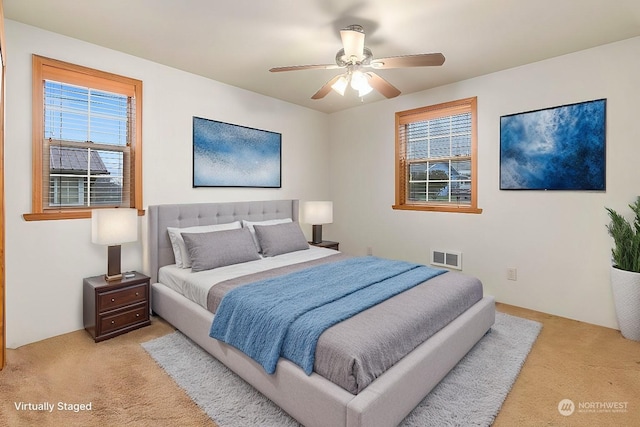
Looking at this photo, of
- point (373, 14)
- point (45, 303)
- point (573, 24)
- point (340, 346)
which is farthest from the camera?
point (45, 303)

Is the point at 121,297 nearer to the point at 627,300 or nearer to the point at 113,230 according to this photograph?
the point at 113,230

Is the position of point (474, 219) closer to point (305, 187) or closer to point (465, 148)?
point (465, 148)

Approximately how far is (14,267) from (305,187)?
11.0 feet

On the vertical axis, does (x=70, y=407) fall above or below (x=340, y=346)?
below

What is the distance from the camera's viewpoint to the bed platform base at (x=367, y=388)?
1.51m

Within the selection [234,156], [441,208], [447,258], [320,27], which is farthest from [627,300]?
[234,156]

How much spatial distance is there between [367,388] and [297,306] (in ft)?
2.10

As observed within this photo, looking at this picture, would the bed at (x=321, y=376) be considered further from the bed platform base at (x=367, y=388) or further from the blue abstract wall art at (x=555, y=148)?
the blue abstract wall art at (x=555, y=148)

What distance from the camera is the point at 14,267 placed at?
2555 millimetres

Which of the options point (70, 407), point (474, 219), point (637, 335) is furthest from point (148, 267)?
point (637, 335)

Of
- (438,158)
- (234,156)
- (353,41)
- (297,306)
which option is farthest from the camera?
(438,158)

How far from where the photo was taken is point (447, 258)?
4031 mm

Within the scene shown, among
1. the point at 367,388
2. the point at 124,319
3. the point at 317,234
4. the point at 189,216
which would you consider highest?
the point at 189,216

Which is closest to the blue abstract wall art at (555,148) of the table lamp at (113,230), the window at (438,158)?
the window at (438,158)
